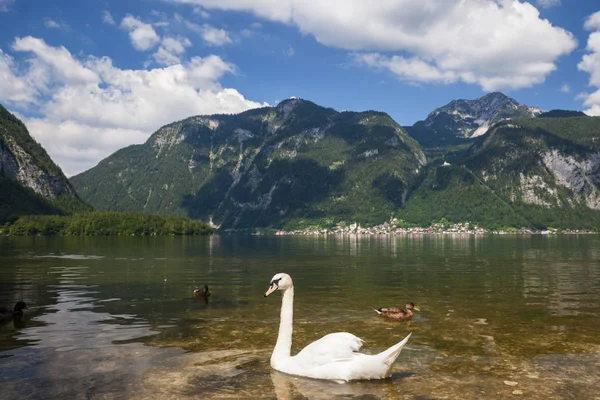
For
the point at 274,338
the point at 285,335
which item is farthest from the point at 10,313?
the point at 285,335

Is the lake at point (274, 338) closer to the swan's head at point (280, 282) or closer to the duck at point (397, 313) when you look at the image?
the duck at point (397, 313)

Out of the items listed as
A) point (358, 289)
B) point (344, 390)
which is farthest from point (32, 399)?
point (358, 289)

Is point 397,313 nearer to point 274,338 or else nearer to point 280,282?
point 274,338

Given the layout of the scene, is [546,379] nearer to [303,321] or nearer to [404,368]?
[404,368]

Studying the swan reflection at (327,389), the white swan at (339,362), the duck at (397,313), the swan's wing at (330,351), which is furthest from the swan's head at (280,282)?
the duck at (397,313)

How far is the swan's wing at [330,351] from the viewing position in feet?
40.7

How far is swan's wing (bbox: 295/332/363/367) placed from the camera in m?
12.4

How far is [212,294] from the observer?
32438mm

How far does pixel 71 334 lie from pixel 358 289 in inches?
828

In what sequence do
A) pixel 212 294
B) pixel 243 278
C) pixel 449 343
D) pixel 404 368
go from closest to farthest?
pixel 404 368, pixel 449 343, pixel 212 294, pixel 243 278

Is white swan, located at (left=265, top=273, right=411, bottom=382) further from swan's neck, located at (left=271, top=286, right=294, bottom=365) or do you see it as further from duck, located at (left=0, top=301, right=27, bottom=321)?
duck, located at (left=0, top=301, right=27, bottom=321)

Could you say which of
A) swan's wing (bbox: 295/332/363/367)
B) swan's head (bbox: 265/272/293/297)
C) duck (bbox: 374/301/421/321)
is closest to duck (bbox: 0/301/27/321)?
swan's head (bbox: 265/272/293/297)

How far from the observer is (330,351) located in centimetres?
1242

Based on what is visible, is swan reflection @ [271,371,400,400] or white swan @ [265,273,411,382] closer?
swan reflection @ [271,371,400,400]
